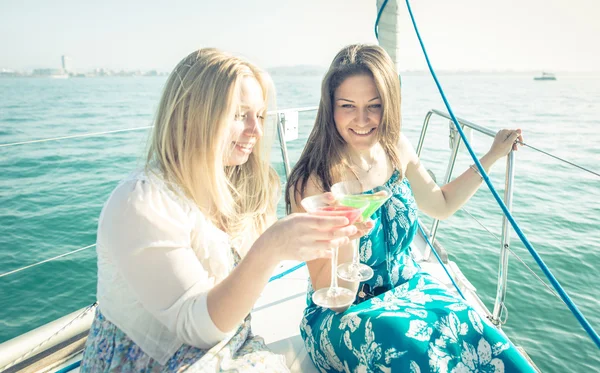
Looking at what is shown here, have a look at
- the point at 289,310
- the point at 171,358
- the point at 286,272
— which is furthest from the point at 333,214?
the point at 286,272

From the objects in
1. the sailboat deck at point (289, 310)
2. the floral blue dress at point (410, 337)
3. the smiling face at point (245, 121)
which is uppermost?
the smiling face at point (245, 121)

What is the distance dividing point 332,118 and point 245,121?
0.63m

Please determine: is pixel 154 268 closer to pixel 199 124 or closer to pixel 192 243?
pixel 192 243

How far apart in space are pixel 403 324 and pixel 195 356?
2.04ft

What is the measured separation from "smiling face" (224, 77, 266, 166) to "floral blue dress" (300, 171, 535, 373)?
2.19 feet

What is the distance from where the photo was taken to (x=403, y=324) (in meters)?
1.26

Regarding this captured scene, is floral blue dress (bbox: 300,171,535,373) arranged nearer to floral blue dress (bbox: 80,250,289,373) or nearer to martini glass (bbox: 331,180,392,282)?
martini glass (bbox: 331,180,392,282)

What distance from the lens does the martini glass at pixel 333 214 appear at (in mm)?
1058

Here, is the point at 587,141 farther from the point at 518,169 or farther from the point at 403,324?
the point at 403,324

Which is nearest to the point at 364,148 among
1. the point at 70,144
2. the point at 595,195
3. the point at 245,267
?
the point at 245,267

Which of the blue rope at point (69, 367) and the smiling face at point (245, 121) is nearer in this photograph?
the smiling face at point (245, 121)

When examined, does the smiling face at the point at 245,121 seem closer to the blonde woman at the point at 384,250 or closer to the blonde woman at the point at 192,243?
the blonde woman at the point at 192,243

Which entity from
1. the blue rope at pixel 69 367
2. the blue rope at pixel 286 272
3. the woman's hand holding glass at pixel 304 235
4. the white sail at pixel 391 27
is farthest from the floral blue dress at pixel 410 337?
the white sail at pixel 391 27

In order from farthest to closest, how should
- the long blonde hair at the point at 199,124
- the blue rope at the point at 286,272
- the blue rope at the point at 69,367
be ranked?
the blue rope at the point at 286,272
the blue rope at the point at 69,367
the long blonde hair at the point at 199,124
